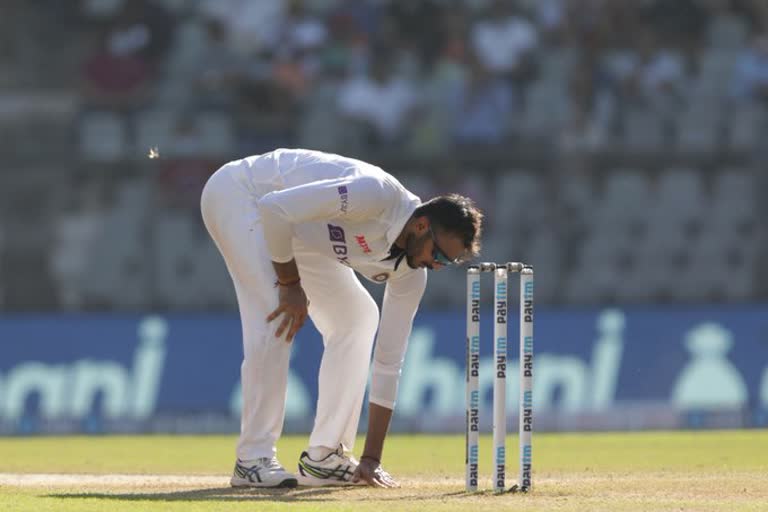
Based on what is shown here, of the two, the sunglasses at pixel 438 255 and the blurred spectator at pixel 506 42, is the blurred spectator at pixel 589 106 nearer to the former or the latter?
the blurred spectator at pixel 506 42

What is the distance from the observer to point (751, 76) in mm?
A: 17891

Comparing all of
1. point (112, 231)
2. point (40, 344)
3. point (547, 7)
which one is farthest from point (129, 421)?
point (547, 7)

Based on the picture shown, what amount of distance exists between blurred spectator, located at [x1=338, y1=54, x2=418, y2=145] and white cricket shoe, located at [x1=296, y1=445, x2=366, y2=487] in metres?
9.89

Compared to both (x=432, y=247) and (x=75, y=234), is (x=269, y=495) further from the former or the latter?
(x=75, y=234)

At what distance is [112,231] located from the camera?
16.6 m

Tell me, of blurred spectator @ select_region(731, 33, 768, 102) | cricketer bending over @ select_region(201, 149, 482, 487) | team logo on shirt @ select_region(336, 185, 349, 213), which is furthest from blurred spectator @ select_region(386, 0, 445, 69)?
team logo on shirt @ select_region(336, 185, 349, 213)

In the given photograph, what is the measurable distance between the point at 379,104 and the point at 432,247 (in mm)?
10628

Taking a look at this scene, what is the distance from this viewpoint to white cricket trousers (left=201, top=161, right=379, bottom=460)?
7.18 metres

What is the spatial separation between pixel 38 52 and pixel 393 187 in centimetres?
1297

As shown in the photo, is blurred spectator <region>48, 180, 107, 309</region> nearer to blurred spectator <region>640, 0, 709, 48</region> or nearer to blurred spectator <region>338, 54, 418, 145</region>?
blurred spectator <region>338, 54, 418, 145</region>

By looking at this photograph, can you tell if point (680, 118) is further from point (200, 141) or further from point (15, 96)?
point (15, 96)

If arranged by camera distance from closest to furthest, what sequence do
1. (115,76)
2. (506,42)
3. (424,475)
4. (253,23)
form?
(424,475) → (506,42) → (115,76) → (253,23)

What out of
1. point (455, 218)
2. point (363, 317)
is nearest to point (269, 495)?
point (363, 317)

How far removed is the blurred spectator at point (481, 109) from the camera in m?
17.2
